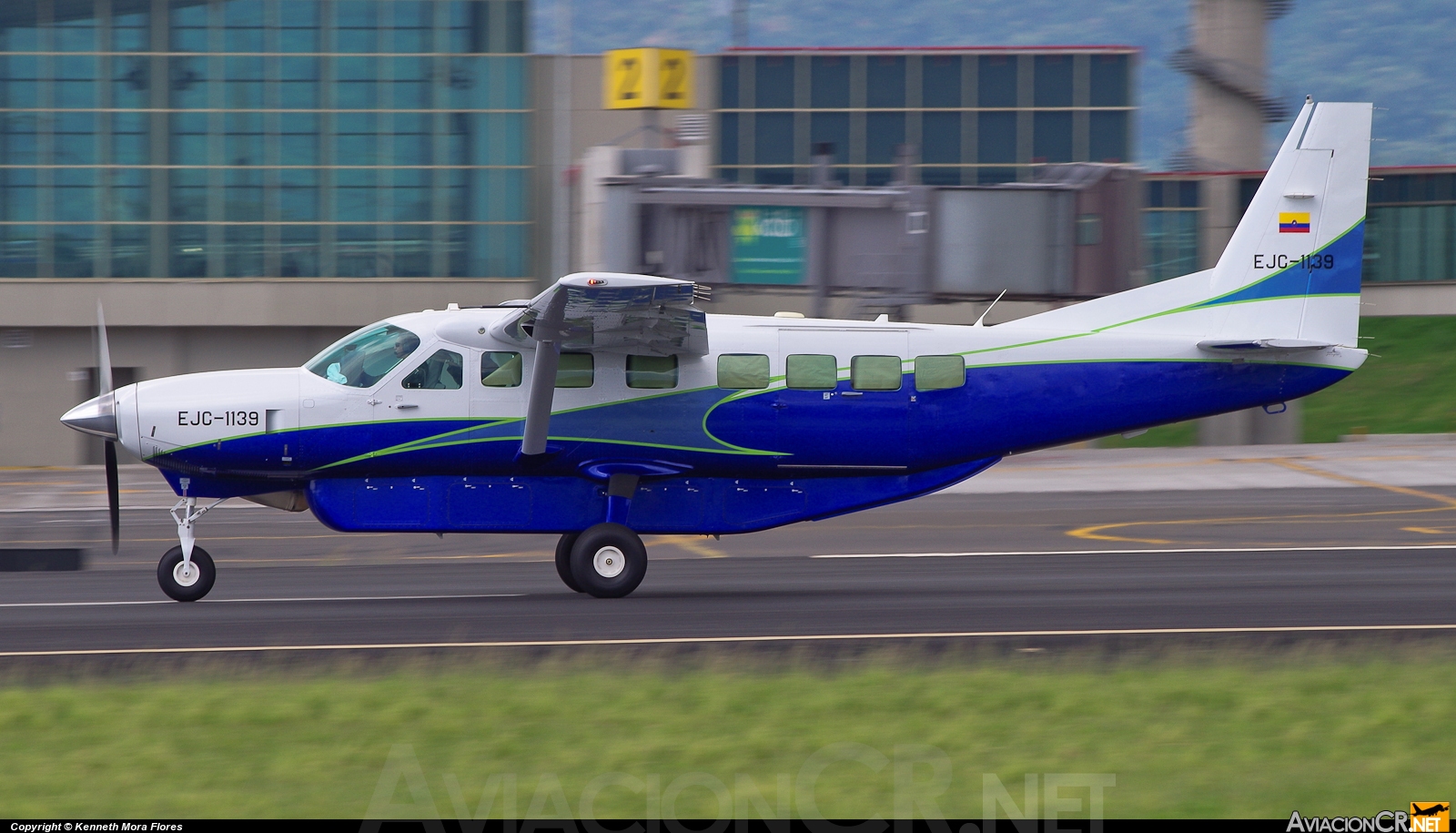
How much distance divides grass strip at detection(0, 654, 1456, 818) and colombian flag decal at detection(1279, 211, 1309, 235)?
232 inches

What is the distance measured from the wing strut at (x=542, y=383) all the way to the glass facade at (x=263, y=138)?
2677cm

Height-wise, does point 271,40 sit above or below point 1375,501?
above

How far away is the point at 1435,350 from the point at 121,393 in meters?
44.8

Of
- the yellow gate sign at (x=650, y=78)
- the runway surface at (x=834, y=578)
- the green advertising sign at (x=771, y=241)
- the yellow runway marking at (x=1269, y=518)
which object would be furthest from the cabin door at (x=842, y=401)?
the yellow gate sign at (x=650, y=78)

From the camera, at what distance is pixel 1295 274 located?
1420cm

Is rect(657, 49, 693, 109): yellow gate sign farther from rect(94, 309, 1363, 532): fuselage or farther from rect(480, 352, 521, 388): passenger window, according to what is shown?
rect(480, 352, 521, 388): passenger window

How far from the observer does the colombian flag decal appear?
46.6 feet

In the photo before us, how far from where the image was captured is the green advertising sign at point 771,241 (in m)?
30.0

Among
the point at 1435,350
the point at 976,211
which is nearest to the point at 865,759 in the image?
the point at 976,211

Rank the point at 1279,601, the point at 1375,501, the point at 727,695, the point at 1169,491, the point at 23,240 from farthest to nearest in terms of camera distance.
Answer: the point at 23,240 < the point at 1169,491 < the point at 1375,501 < the point at 1279,601 < the point at 727,695

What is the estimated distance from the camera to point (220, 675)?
370 inches

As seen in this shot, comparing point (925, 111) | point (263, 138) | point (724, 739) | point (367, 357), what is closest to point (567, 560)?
point (367, 357)

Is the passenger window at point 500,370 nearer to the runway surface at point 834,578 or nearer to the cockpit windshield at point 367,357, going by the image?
the cockpit windshield at point 367,357

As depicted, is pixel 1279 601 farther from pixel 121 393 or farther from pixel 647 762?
pixel 121 393
